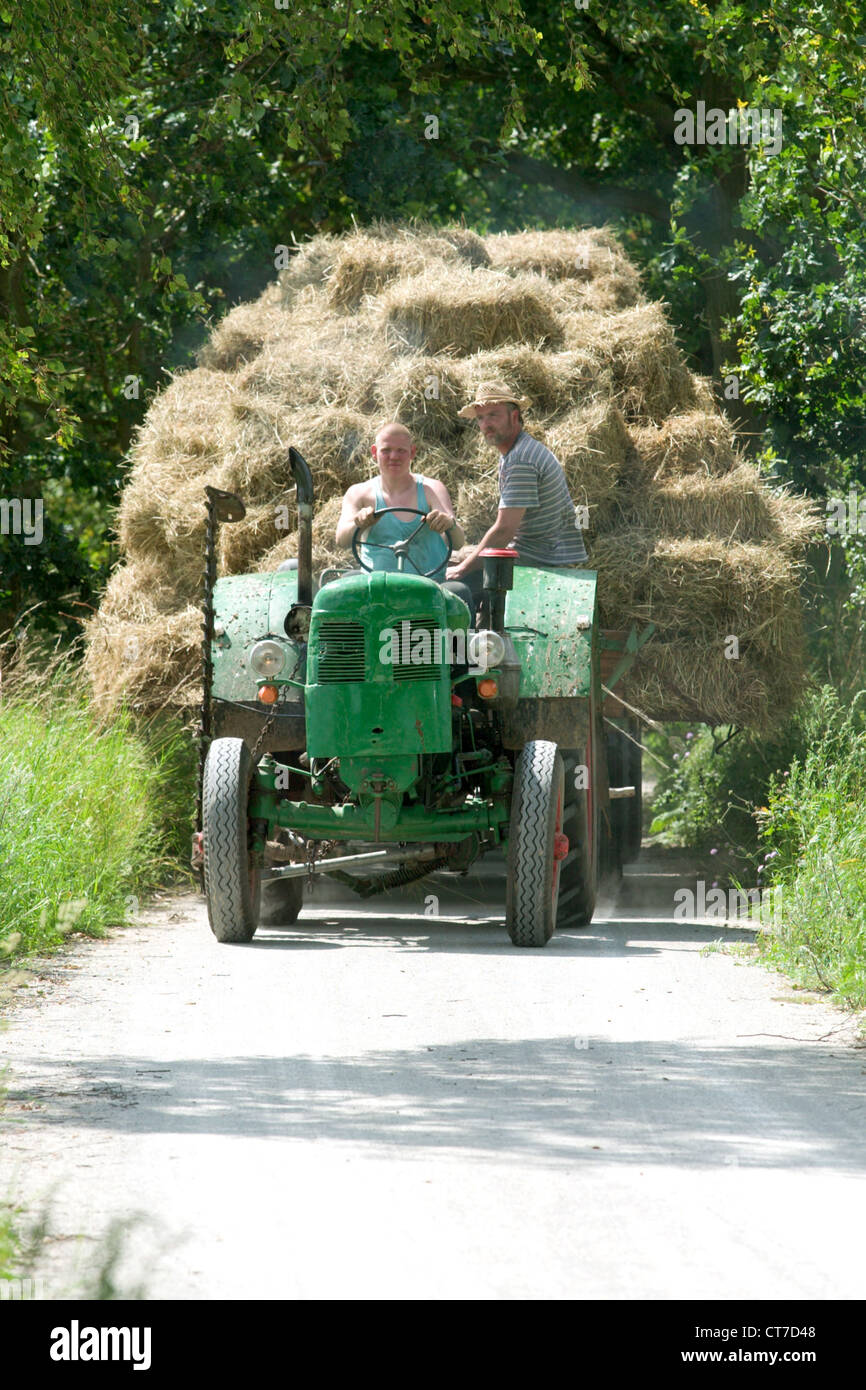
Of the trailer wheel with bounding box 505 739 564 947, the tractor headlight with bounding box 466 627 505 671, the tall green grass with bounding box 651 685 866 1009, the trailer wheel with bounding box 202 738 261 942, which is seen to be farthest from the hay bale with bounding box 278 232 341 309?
the trailer wheel with bounding box 505 739 564 947

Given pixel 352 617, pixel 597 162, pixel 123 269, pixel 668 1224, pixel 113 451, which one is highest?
pixel 597 162

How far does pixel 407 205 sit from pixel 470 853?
317 inches

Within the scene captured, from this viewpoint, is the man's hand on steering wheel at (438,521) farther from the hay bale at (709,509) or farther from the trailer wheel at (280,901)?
the trailer wheel at (280,901)

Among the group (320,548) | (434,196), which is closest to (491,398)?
(320,548)

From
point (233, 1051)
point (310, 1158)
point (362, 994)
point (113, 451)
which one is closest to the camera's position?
point (310, 1158)

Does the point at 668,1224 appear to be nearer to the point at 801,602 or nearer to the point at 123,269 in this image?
the point at 801,602

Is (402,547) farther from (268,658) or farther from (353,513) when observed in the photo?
(268,658)

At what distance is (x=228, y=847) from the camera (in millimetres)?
8578

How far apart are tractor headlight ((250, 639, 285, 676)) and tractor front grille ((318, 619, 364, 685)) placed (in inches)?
12.1

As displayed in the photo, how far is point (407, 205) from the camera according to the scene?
15320 mm

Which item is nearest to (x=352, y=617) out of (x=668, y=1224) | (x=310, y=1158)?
(x=310, y=1158)

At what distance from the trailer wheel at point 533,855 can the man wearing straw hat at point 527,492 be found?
1.47m

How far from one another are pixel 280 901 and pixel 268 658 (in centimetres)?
158

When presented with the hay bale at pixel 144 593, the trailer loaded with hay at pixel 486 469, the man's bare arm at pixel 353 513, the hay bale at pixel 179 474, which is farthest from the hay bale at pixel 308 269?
the man's bare arm at pixel 353 513
